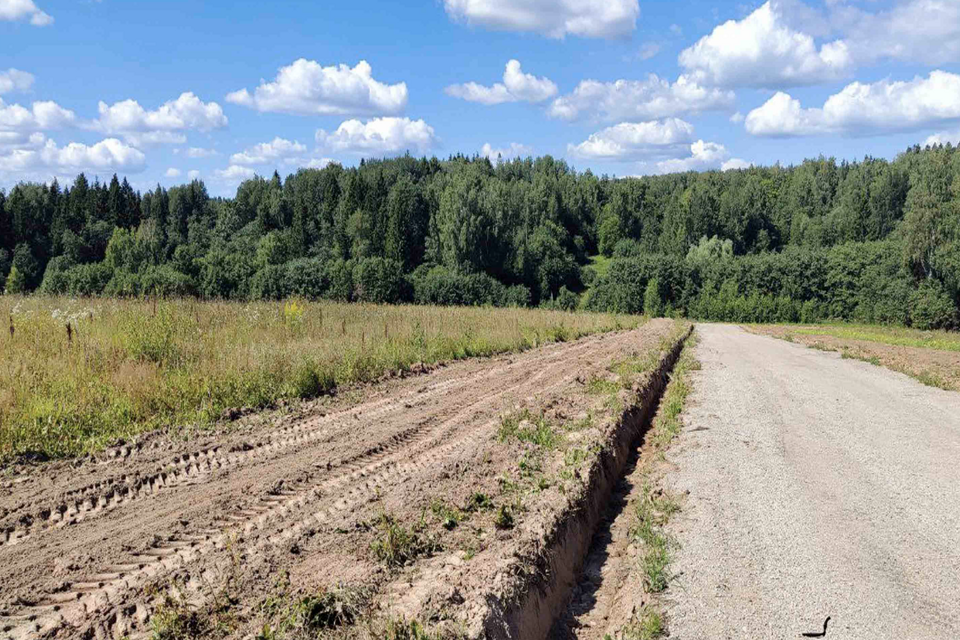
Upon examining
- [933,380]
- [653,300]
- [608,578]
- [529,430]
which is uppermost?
[529,430]

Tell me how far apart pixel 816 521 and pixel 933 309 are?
6733 cm

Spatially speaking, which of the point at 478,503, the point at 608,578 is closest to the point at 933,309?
the point at 608,578

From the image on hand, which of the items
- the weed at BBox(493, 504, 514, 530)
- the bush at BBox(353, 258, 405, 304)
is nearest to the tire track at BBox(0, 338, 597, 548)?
the weed at BBox(493, 504, 514, 530)

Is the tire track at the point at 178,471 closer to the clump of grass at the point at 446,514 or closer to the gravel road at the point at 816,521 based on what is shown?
the clump of grass at the point at 446,514

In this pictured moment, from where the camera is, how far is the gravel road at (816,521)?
14.5 ft

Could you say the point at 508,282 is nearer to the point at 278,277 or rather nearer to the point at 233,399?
the point at 278,277

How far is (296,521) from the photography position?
505 centimetres

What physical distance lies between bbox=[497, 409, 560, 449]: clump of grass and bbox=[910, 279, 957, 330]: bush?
218 ft

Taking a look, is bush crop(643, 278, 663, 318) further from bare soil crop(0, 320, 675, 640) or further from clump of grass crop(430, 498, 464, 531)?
clump of grass crop(430, 498, 464, 531)

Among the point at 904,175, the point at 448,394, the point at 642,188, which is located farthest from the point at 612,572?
the point at 642,188

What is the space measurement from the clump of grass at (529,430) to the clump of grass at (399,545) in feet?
9.45

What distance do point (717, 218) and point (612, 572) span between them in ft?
345

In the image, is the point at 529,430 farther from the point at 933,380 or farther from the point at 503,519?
the point at 933,380

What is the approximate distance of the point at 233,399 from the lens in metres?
9.12
